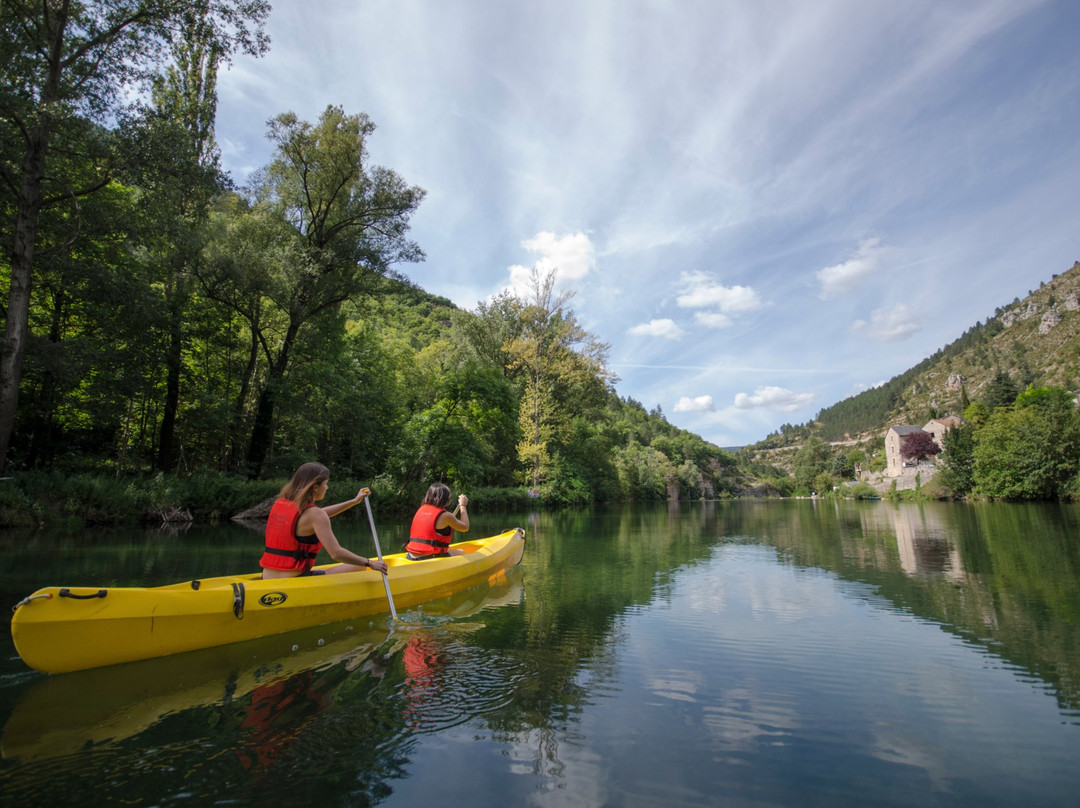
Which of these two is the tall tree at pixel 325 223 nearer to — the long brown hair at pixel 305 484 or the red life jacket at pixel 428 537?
the red life jacket at pixel 428 537

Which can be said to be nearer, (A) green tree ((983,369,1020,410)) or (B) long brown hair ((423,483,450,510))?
(B) long brown hair ((423,483,450,510))

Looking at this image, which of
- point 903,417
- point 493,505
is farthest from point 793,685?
point 903,417

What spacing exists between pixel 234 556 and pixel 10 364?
19.1 feet

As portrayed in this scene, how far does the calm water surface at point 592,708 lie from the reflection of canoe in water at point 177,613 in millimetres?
157

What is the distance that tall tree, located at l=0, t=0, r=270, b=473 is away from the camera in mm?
10133

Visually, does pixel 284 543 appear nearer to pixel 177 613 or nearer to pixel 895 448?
pixel 177 613

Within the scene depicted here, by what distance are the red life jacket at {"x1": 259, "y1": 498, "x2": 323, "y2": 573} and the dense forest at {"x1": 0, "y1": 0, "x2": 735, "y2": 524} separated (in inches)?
340

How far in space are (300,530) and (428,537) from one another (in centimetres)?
252

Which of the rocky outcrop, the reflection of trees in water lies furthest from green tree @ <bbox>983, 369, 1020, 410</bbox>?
the rocky outcrop

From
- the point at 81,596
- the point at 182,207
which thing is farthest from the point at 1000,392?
the point at 81,596

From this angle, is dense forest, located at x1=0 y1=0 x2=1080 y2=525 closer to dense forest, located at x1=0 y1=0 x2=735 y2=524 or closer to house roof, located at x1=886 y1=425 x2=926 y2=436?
dense forest, located at x1=0 y1=0 x2=735 y2=524

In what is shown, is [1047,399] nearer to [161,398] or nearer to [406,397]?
[406,397]

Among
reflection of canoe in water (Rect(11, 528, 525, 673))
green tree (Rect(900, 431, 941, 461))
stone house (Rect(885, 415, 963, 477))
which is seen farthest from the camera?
stone house (Rect(885, 415, 963, 477))

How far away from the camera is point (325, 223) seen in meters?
19.6
